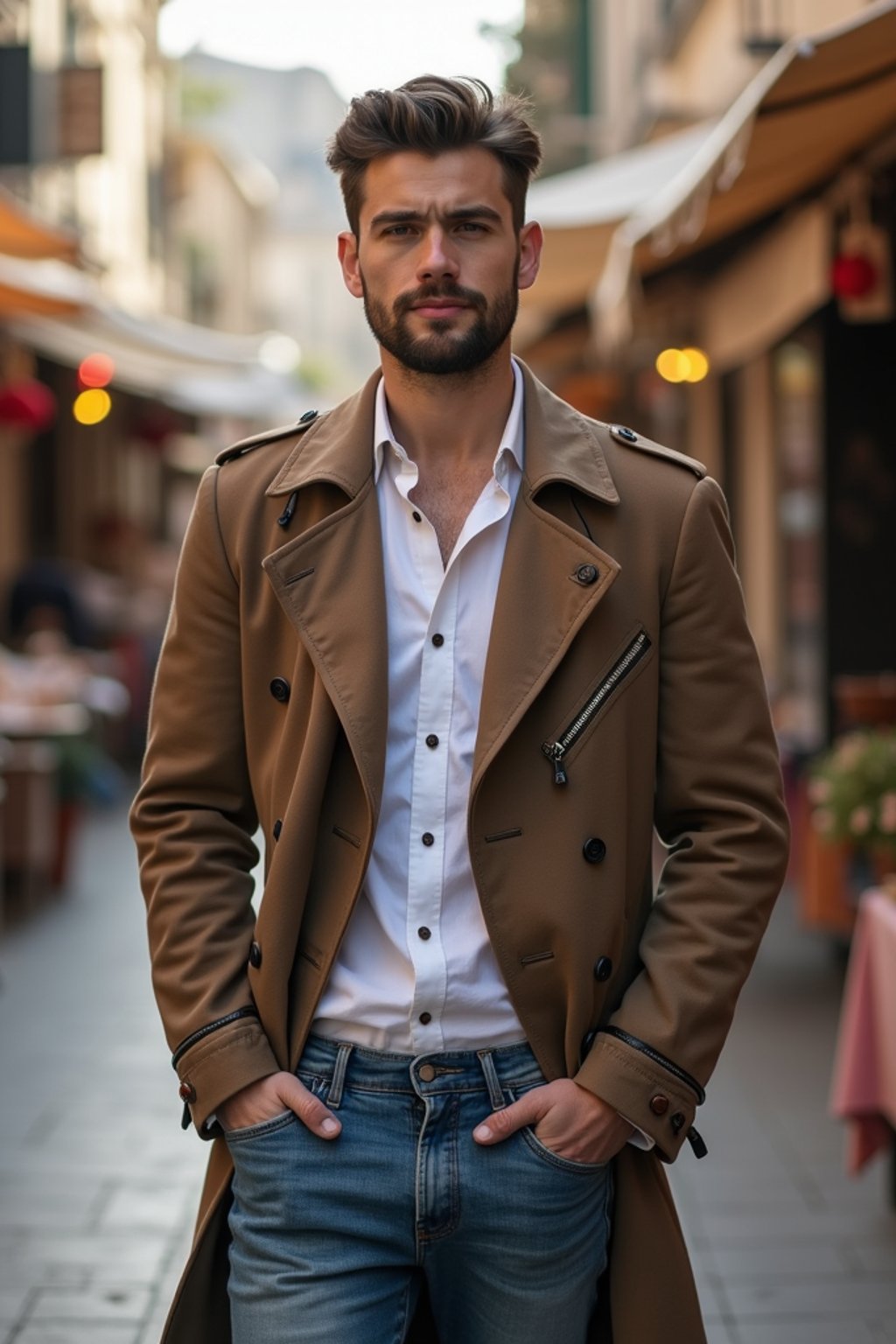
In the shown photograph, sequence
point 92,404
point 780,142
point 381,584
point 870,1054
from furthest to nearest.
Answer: point 92,404
point 780,142
point 870,1054
point 381,584

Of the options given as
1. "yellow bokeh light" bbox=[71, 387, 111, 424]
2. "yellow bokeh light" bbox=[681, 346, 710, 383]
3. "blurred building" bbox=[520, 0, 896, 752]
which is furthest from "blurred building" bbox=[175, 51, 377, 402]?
"yellow bokeh light" bbox=[681, 346, 710, 383]

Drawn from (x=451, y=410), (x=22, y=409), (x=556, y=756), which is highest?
(x=451, y=410)

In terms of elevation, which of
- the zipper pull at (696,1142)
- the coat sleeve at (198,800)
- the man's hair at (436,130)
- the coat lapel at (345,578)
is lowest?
the zipper pull at (696,1142)

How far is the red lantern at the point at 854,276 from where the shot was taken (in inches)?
315

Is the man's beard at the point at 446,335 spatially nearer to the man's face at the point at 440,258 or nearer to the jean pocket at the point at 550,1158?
the man's face at the point at 440,258

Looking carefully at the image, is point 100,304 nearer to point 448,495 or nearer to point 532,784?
point 448,495

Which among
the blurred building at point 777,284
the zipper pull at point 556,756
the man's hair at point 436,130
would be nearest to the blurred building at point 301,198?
the blurred building at point 777,284

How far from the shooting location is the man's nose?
2475 millimetres

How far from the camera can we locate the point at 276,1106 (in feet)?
8.12

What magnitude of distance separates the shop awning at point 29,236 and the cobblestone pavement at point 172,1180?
359 centimetres

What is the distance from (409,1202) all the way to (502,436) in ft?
3.24

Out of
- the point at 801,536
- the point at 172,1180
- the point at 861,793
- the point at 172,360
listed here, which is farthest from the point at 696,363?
the point at 172,1180

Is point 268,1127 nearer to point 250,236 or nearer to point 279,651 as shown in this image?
point 279,651

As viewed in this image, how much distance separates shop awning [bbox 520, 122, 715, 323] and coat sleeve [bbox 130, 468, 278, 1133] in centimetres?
597
